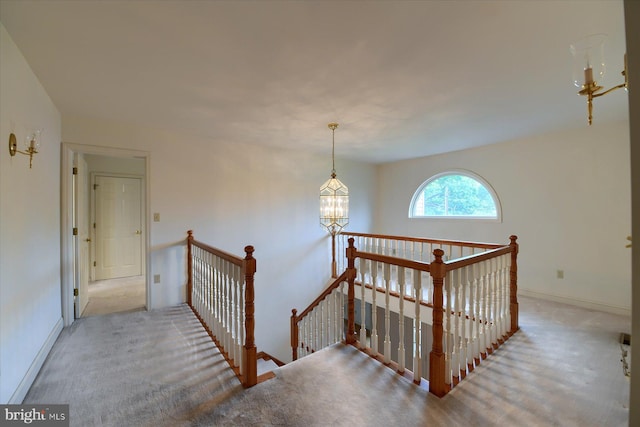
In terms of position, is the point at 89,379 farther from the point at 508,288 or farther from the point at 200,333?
the point at 508,288

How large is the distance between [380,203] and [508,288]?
3.55 meters

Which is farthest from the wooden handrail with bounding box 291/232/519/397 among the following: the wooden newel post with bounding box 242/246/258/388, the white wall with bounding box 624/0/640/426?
the white wall with bounding box 624/0/640/426

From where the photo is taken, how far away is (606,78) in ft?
7.29

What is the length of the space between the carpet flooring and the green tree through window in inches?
91.0

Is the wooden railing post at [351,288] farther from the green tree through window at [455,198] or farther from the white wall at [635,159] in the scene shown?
the green tree through window at [455,198]

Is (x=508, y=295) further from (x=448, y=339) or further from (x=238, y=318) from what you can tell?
(x=238, y=318)

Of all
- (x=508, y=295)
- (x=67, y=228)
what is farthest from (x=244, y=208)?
(x=508, y=295)

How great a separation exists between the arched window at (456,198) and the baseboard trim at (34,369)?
544 centimetres

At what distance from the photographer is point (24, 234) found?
1933 millimetres

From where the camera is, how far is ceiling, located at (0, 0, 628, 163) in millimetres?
1484

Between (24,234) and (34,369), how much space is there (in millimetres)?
1019

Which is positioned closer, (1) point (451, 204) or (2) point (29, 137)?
(2) point (29, 137)

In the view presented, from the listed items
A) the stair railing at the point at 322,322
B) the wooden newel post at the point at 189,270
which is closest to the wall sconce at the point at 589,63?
the stair railing at the point at 322,322

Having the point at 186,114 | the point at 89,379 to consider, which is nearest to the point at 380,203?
the point at 186,114
